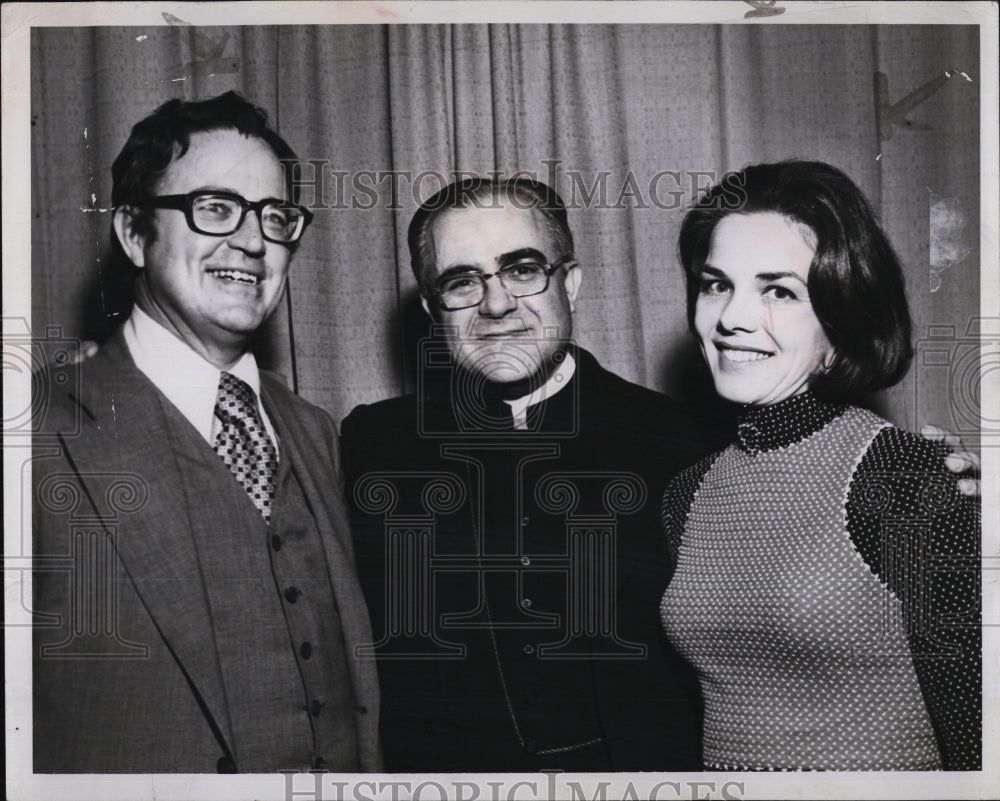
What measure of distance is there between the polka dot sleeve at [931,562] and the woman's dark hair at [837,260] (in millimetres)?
152

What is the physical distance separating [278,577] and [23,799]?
700 millimetres

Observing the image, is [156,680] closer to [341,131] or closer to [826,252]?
[341,131]

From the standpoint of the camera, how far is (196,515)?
1927 millimetres

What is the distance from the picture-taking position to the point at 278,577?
192 cm

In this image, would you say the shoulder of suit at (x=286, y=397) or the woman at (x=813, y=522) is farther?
the shoulder of suit at (x=286, y=397)

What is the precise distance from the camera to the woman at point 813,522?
6.17 feet

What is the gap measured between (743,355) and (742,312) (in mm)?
83

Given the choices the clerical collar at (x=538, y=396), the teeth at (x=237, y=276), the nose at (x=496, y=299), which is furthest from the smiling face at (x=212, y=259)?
the clerical collar at (x=538, y=396)

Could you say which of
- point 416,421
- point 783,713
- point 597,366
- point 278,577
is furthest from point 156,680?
point 783,713

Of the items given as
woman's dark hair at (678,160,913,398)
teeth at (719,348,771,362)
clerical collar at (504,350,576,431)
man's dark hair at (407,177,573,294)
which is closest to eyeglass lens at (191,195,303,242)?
man's dark hair at (407,177,573,294)

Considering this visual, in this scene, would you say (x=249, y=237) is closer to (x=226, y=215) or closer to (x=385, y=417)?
(x=226, y=215)

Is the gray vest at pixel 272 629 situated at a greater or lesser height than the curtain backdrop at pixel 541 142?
lesser

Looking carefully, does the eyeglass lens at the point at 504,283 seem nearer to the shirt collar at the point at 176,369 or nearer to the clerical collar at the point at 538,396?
the clerical collar at the point at 538,396

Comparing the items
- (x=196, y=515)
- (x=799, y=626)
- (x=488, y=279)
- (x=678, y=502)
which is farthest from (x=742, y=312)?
(x=196, y=515)
